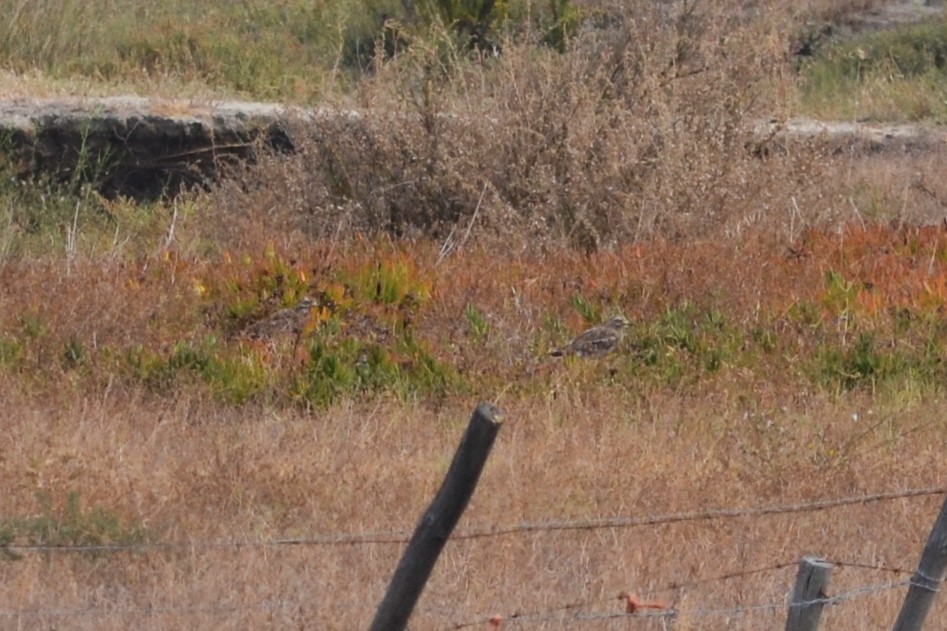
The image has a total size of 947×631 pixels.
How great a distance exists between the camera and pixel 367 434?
6.49 meters

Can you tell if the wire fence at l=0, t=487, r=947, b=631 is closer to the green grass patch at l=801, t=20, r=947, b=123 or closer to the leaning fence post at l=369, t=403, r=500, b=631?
the leaning fence post at l=369, t=403, r=500, b=631

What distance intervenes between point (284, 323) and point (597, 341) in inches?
67.7

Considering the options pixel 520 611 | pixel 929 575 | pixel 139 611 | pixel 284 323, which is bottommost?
pixel 284 323

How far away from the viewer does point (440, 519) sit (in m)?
3.31

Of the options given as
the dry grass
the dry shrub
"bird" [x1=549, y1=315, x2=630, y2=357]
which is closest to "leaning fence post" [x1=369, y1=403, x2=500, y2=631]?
the dry grass

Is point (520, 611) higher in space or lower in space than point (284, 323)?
higher

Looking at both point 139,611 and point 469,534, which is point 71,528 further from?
point 469,534

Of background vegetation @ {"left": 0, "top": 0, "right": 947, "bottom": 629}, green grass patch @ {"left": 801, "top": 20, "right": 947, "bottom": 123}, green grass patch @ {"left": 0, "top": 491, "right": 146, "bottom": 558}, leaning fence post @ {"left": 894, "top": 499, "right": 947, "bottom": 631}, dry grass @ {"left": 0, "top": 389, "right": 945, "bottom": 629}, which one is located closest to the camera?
leaning fence post @ {"left": 894, "top": 499, "right": 947, "bottom": 631}

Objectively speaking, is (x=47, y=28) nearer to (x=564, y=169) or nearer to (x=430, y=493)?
(x=564, y=169)

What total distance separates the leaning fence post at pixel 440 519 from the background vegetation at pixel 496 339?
1.22m

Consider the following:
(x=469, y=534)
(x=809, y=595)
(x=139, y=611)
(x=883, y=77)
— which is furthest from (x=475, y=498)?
(x=883, y=77)

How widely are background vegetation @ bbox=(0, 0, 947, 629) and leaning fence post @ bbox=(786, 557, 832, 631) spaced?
3.02 feet

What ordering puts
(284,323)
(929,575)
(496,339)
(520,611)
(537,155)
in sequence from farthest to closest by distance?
1. (537,155)
2. (284,323)
3. (496,339)
4. (520,611)
5. (929,575)

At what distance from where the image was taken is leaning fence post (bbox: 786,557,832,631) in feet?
12.1
